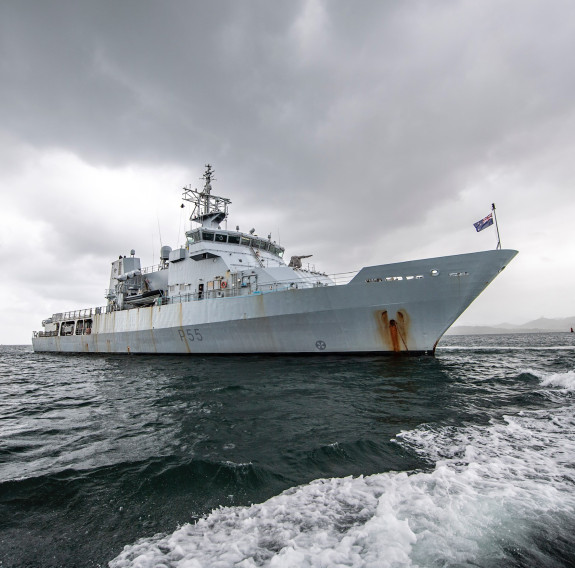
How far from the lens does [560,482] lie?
3170 millimetres

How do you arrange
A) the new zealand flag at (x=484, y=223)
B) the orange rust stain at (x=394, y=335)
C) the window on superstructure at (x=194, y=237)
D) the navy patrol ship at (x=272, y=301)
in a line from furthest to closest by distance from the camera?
the window on superstructure at (x=194, y=237)
the orange rust stain at (x=394, y=335)
the navy patrol ship at (x=272, y=301)
the new zealand flag at (x=484, y=223)

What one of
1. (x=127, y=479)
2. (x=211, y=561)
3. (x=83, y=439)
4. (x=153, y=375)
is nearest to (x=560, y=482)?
(x=211, y=561)

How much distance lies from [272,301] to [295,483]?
35.2 feet

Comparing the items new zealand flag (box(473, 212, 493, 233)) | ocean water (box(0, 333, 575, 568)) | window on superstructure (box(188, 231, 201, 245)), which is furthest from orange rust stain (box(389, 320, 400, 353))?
window on superstructure (box(188, 231, 201, 245))

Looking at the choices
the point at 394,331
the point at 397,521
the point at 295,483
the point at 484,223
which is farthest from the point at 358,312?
the point at 397,521

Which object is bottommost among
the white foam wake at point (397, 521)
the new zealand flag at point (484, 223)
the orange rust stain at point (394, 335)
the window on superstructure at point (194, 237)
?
the white foam wake at point (397, 521)

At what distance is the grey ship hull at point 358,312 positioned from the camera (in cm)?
1168

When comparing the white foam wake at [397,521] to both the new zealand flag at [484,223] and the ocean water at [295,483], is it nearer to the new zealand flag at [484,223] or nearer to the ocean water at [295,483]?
the ocean water at [295,483]

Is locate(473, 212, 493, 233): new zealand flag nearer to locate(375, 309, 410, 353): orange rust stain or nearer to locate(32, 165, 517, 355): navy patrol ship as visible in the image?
locate(32, 165, 517, 355): navy patrol ship

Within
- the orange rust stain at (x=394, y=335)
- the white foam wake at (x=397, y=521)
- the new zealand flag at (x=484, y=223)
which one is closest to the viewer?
the white foam wake at (x=397, y=521)

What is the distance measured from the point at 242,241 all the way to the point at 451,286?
12217 millimetres

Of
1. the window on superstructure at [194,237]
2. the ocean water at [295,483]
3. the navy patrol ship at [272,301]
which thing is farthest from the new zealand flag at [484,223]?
the window on superstructure at [194,237]

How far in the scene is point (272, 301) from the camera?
13977 mm

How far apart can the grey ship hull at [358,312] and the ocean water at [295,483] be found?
5.14 m
